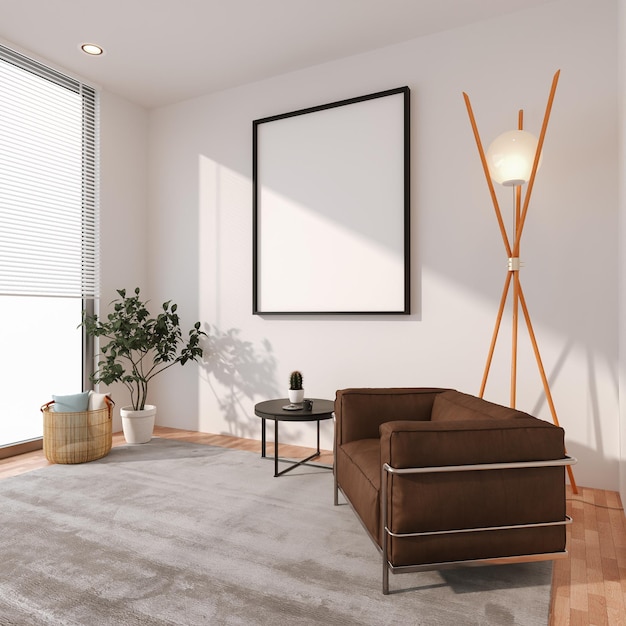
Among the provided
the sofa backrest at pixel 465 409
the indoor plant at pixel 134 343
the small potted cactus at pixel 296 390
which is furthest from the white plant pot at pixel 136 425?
the sofa backrest at pixel 465 409

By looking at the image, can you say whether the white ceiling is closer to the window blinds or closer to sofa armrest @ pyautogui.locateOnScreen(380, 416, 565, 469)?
the window blinds

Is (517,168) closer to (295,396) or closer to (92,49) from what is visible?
(295,396)

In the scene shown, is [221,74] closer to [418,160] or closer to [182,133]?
[182,133]

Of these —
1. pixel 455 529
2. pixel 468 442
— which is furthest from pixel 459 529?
pixel 468 442

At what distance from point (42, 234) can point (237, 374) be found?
6.35 feet

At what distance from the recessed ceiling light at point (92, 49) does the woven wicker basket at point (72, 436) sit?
8.86 ft

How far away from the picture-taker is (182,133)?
15.6 ft

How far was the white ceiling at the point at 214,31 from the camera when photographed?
10.9 feet

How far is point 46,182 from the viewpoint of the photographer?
4.12m

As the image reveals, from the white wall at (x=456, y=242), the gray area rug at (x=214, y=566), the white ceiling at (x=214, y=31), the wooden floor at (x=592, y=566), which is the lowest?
the wooden floor at (x=592, y=566)

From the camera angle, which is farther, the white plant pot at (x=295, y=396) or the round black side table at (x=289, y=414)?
the white plant pot at (x=295, y=396)

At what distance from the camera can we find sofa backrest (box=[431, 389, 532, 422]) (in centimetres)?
204

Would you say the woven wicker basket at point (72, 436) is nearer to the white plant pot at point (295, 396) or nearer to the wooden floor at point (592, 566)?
the wooden floor at point (592, 566)

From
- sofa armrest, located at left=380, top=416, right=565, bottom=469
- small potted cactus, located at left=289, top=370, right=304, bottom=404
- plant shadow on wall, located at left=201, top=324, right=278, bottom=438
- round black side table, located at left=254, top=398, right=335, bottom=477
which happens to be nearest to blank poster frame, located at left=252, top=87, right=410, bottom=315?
plant shadow on wall, located at left=201, top=324, right=278, bottom=438
